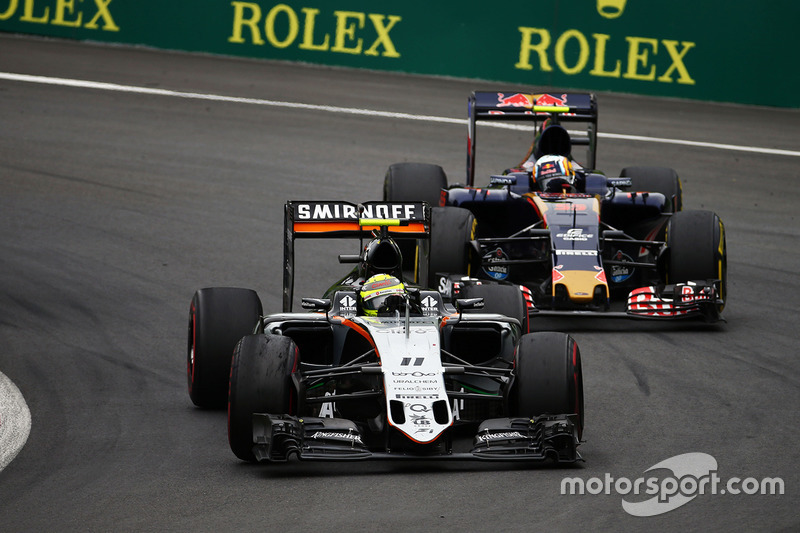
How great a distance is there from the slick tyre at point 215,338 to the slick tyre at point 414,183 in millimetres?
6178

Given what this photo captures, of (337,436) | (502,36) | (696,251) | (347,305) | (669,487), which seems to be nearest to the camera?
(669,487)

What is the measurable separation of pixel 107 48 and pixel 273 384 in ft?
73.9

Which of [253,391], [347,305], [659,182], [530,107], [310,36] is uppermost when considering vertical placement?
[310,36]

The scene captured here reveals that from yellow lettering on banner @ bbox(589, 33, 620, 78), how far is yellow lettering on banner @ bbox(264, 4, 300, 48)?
20.8 ft

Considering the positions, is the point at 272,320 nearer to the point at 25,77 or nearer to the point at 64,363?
the point at 64,363

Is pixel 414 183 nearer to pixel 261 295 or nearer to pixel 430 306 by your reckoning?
pixel 261 295

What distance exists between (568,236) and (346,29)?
16.2 meters

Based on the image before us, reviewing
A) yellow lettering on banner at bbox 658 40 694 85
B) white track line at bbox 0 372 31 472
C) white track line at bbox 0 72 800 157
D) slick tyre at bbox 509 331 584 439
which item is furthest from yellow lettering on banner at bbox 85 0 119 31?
slick tyre at bbox 509 331 584 439

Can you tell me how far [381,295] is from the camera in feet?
33.6

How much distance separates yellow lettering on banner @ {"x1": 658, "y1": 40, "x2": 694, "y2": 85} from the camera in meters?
27.6

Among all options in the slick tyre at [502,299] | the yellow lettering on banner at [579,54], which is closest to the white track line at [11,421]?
the slick tyre at [502,299]

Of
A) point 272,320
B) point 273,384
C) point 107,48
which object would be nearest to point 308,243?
point 272,320

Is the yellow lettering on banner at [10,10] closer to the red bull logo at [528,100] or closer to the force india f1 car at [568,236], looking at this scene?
the force india f1 car at [568,236]

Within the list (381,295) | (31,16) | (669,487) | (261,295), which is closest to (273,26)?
(31,16)
